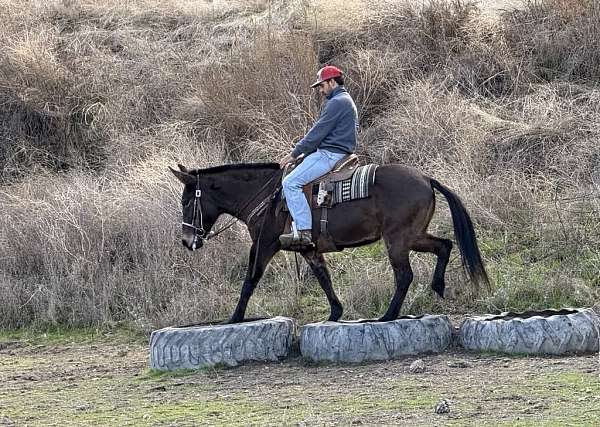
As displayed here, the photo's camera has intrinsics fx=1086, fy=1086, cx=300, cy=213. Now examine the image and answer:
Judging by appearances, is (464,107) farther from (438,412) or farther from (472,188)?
(438,412)

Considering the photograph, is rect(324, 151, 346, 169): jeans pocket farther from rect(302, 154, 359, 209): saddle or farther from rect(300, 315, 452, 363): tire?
rect(300, 315, 452, 363): tire

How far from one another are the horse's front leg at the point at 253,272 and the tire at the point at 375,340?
0.99 meters

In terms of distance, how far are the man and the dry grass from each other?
6.93 ft

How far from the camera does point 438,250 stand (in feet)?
36.6

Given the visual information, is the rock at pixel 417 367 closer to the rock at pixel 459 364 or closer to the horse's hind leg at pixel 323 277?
the rock at pixel 459 364

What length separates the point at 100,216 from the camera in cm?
1549

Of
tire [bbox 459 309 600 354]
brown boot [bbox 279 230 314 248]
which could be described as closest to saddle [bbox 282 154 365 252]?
brown boot [bbox 279 230 314 248]

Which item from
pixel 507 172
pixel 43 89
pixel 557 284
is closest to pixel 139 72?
pixel 43 89

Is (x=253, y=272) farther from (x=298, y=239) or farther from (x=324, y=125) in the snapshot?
(x=324, y=125)

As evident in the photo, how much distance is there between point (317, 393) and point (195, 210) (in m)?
3.34

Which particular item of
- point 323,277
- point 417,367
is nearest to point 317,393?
point 417,367

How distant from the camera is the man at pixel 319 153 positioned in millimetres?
11156

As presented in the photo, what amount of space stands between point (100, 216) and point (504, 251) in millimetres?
5689

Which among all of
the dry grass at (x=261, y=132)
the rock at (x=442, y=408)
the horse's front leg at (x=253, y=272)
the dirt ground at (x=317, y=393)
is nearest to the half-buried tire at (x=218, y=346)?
the dirt ground at (x=317, y=393)
